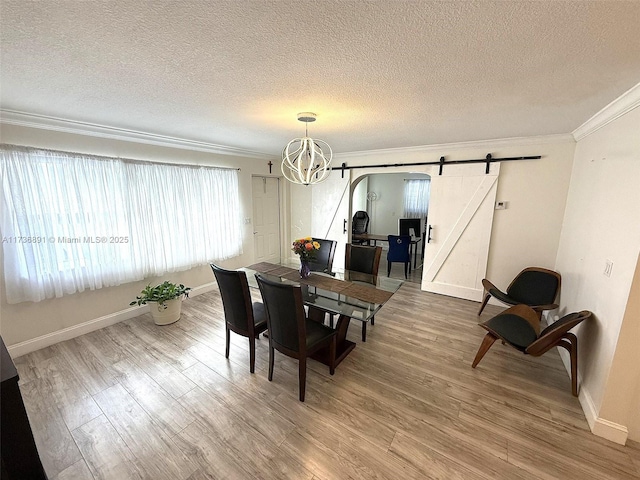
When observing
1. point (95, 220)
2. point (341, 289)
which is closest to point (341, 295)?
point (341, 289)

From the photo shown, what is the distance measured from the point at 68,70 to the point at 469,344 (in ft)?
13.1

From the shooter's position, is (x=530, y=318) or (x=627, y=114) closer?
(x=627, y=114)

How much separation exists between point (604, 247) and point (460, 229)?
6.23 feet

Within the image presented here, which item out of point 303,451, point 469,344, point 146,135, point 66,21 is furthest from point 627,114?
point 146,135

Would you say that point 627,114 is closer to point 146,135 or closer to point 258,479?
point 258,479

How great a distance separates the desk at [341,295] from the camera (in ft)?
7.47

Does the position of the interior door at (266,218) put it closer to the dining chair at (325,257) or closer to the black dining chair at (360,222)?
the dining chair at (325,257)

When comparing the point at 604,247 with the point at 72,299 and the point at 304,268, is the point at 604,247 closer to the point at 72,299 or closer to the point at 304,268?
the point at 304,268

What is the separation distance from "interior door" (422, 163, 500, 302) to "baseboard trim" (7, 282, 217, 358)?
14.3 ft

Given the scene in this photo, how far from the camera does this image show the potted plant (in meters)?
3.05

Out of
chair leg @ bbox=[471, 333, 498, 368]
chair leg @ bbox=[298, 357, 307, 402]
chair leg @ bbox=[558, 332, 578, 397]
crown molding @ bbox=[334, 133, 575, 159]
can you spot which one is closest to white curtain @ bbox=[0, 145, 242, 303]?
chair leg @ bbox=[298, 357, 307, 402]

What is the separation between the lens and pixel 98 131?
2.77m

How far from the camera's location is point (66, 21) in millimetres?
1071

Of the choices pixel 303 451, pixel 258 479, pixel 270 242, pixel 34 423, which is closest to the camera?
pixel 258 479
